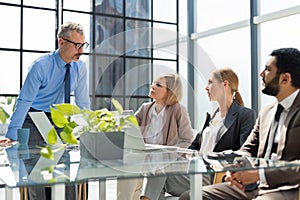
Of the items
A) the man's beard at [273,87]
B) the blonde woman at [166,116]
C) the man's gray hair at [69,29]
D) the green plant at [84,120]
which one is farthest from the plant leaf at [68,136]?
the man's gray hair at [69,29]

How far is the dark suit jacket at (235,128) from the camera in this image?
8.49ft

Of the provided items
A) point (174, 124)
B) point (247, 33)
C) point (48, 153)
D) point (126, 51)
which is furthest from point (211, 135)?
point (247, 33)

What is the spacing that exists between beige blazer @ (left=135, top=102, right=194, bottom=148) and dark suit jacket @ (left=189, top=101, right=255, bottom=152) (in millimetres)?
A: 279

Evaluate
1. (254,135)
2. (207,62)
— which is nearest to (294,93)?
(254,135)

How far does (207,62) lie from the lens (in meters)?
1.91

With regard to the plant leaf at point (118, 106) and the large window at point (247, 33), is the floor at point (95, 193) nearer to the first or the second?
the large window at point (247, 33)

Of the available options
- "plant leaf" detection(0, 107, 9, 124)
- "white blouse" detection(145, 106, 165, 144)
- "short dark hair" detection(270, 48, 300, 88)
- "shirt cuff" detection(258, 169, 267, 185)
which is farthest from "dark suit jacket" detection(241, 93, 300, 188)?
"plant leaf" detection(0, 107, 9, 124)

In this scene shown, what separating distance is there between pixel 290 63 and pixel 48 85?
171cm

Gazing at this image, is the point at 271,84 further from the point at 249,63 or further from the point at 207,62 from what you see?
the point at 249,63

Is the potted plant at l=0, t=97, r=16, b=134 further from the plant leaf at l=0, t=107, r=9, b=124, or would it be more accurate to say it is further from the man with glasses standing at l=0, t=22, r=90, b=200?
the man with glasses standing at l=0, t=22, r=90, b=200

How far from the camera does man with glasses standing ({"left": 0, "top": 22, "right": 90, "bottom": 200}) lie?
312 centimetres

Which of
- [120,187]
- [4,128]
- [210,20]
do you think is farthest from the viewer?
[210,20]

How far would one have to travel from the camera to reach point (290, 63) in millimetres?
2205

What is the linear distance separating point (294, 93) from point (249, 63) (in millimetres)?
3599
